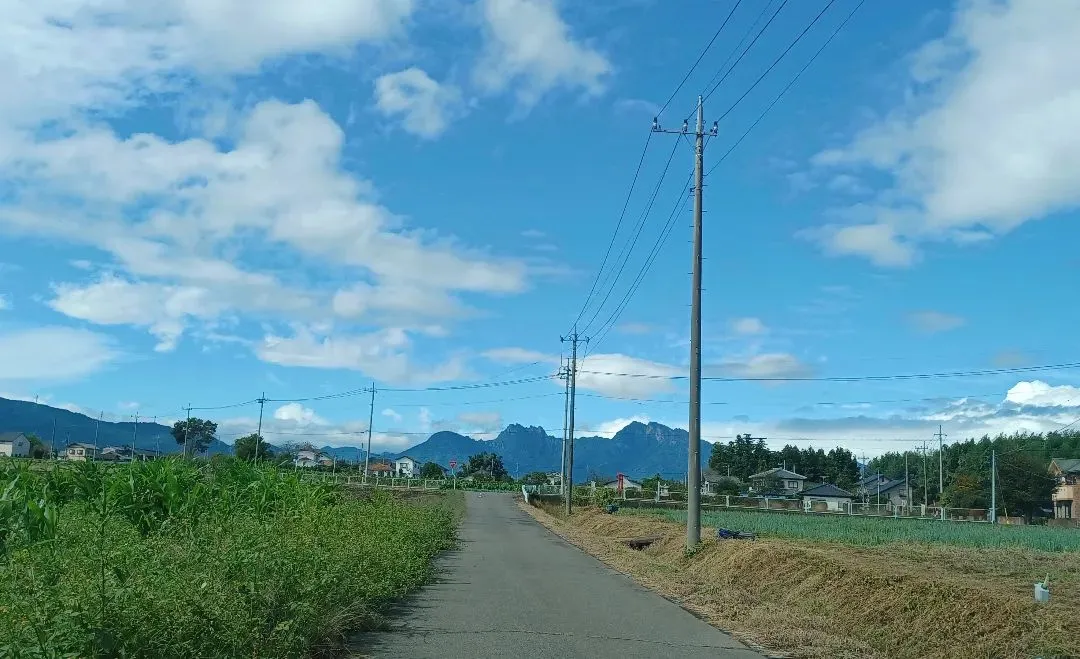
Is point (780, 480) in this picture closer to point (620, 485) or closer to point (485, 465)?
point (485, 465)

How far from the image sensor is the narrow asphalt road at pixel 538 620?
985 centimetres

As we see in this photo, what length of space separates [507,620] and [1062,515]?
326 ft

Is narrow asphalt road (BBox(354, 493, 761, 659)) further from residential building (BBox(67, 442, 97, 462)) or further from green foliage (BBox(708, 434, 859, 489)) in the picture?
green foliage (BBox(708, 434, 859, 489))

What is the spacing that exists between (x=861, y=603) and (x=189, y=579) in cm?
910

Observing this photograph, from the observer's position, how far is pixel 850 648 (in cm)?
1071

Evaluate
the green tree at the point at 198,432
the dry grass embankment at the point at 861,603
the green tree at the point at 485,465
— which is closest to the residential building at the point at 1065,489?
the green tree at the point at 485,465

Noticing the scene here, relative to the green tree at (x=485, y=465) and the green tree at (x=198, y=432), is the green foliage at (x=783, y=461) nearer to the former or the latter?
the green tree at (x=485, y=465)

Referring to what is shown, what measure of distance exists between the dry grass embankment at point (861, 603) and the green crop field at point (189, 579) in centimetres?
510

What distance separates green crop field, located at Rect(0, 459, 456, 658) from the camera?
20.8 ft

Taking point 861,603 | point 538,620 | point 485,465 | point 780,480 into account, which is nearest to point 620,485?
point 861,603

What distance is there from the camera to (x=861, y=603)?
12.6m

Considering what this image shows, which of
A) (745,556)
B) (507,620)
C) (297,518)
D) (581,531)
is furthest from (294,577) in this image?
(581,531)

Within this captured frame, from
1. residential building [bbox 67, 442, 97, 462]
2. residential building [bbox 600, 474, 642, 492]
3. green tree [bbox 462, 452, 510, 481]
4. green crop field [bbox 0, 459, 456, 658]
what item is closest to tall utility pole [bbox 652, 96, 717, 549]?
green crop field [bbox 0, 459, 456, 658]

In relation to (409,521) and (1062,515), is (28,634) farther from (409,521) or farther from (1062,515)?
(1062,515)
